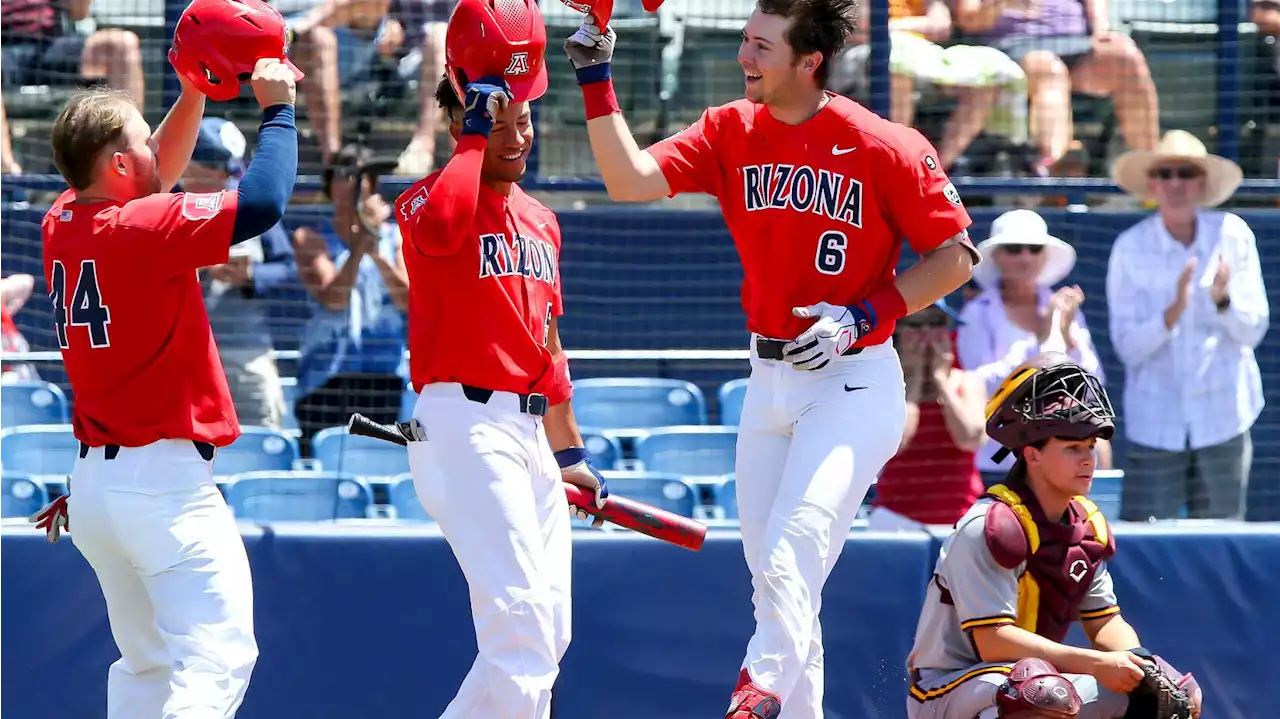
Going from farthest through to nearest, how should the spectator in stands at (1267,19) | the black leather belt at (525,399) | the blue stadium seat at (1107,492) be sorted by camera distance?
the spectator in stands at (1267,19) < the blue stadium seat at (1107,492) < the black leather belt at (525,399)

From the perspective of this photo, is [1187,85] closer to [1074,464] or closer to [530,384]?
[1074,464]

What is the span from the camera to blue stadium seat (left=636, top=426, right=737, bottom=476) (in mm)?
6555

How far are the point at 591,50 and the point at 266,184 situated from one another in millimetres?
876

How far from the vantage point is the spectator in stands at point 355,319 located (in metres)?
6.66

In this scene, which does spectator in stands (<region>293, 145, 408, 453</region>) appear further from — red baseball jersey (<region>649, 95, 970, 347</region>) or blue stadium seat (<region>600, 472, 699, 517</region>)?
red baseball jersey (<region>649, 95, 970, 347</region>)

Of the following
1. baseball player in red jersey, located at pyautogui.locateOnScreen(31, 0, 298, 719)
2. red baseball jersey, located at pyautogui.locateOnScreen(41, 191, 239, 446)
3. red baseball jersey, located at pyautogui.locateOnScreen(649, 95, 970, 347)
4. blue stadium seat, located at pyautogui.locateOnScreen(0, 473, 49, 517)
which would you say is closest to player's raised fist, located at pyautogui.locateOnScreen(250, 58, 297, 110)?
baseball player in red jersey, located at pyautogui.locateOnScreen(31, 0, 298, 719)

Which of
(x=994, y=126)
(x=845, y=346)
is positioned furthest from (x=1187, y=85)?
(x=845, y=346)

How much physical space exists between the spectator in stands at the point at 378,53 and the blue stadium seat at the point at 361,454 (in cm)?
145

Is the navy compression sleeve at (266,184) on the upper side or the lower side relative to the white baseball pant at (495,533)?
upper

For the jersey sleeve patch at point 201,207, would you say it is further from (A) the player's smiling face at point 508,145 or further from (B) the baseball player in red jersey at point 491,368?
(A) the player's smiling face at point 508,145

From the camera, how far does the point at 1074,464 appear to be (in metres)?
4.32

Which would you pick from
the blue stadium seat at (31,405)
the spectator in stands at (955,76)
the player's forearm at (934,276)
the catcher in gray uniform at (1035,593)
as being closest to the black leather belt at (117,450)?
the player's forearm at (934,276)

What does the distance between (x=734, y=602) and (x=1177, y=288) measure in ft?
8.68

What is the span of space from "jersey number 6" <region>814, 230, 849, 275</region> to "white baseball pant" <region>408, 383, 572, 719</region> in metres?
0.84
